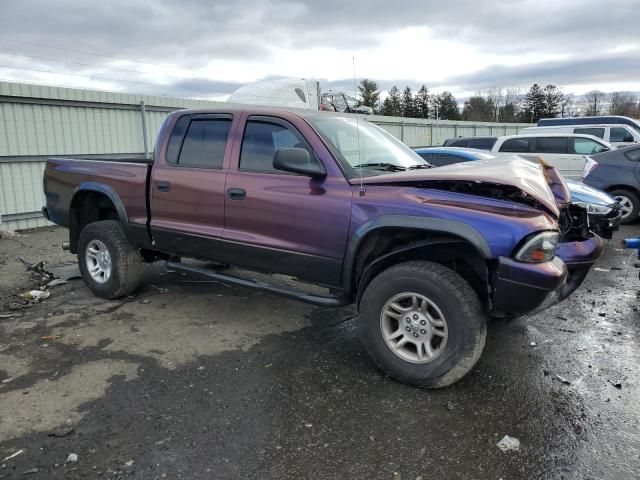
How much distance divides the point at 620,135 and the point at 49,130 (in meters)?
18.2

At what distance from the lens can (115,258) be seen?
5.09 m

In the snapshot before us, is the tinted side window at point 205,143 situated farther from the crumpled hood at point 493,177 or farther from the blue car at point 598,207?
the blue car at point 598,207

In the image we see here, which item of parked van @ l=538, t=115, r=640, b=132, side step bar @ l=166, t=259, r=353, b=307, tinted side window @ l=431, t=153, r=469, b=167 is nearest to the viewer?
side step bar @ l=166, t=259, r=353, b=307

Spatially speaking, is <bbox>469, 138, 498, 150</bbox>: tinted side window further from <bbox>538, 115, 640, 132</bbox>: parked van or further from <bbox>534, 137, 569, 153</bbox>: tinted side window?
<bbox>538, 115, 640, 132</bbox>: parked van

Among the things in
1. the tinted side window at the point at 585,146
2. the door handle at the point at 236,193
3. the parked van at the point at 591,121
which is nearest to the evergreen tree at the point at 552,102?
the parked van at the point at 591,121

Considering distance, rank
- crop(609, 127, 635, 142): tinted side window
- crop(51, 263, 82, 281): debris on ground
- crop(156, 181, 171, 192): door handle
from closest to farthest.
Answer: crop(156, 181, 171, 192): door handle, crop(51, 263, 82, 281): debris on ground, crop(609, 127, 635, 142): tinted side window

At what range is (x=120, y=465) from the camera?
2625mm

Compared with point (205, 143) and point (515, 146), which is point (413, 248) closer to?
point (205, 143)

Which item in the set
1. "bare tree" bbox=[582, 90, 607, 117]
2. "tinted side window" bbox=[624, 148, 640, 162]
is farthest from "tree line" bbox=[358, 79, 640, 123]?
"tinted side window" bbox=[624, 148, 640, 162]

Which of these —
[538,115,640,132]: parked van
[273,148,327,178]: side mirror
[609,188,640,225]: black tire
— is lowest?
[609,188,640,225]: black tire

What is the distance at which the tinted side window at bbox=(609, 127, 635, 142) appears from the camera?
57.8ft

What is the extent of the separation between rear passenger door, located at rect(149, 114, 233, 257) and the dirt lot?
0.84 m

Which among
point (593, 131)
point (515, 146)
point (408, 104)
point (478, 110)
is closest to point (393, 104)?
point (408, 104)

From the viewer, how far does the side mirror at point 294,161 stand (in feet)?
11.7
